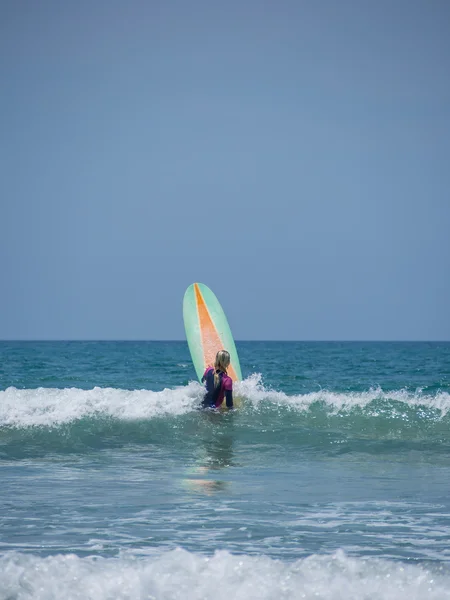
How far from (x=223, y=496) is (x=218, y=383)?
13.5 ft

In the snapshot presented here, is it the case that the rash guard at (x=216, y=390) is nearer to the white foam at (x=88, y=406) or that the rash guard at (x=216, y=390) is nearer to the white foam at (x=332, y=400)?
the white foam at (x=88, y=406)

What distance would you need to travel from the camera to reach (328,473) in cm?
709

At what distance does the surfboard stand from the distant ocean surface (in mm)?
528

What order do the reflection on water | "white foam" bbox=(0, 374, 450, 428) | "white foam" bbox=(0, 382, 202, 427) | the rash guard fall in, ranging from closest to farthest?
the reflection on water → the rash guard → "white foam" bbox=(0, 382, 202, 427) → "white foam" bbox=(0, 374, 450, 428)

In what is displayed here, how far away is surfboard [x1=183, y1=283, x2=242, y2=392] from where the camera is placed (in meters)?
12.3

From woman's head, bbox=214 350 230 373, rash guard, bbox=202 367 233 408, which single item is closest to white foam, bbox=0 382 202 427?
rash guard, bbox=202 367 233 408

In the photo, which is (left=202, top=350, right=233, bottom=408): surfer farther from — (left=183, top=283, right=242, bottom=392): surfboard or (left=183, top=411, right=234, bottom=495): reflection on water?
(left=183, top=283, right=242, bottom=392): surfboard

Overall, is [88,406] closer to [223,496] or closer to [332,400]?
[332,400]

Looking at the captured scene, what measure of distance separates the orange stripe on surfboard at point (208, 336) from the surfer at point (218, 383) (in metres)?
2.04

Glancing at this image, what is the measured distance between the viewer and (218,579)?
149 inches

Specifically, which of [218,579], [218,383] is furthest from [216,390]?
[218,579]

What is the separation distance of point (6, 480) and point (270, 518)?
2.71m

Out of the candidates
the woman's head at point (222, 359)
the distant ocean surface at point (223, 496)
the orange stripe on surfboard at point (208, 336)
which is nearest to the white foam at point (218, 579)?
the distant ocean surface at point (223, 496)

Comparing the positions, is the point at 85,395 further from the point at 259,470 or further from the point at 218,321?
the point at 259,470
